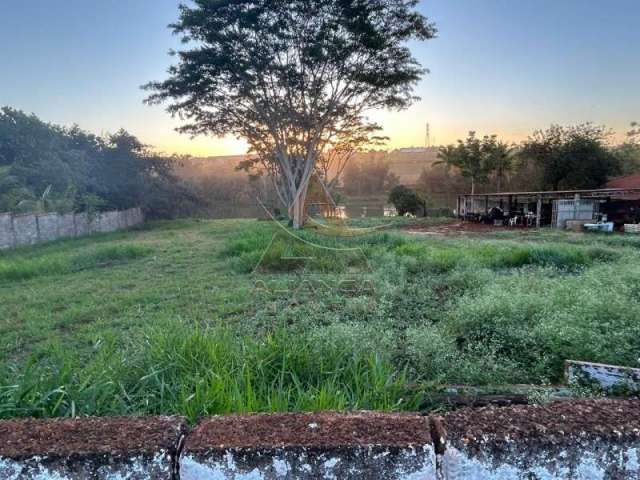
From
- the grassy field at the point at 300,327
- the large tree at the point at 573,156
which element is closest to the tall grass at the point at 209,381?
the grassy field at the point at 300,327

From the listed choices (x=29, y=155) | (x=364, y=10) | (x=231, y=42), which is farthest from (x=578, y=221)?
(x=29, y=155)

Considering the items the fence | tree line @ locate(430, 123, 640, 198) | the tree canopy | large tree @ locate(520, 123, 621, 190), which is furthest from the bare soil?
the fence

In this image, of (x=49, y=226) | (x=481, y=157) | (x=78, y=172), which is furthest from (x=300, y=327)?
(x=481, y=157)

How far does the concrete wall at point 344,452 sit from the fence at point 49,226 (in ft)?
39.0

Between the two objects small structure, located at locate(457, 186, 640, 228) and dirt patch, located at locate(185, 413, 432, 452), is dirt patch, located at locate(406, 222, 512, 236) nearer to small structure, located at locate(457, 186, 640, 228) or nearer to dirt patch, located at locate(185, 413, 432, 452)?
small structure, located at locate(457, 186, 640, 228)

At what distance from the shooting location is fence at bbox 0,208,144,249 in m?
9.84

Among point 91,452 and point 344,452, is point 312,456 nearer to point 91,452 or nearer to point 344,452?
point 344,452

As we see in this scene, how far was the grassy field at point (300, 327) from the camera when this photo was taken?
147 centimetres

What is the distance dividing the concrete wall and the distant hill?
60.4ft

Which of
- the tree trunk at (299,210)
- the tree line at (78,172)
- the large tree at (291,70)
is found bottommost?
the tree trunk at (299,210)

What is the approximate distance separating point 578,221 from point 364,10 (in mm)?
10046

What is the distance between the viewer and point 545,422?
75 centimetres

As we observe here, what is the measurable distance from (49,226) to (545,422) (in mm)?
13795

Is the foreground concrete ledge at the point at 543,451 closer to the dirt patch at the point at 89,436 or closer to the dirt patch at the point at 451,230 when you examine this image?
the dirt patch at the point at 89,436
